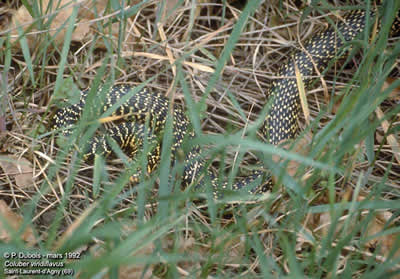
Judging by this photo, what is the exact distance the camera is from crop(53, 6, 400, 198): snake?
336 centimetres

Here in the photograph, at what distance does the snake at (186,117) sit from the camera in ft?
11.0

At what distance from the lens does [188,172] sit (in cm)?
328

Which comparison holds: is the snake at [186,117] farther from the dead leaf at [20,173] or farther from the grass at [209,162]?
the dead leaf at [20,173]

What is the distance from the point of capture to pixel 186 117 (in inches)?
141

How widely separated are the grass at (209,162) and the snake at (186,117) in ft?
0.38

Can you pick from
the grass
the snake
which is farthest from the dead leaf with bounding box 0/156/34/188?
the snake

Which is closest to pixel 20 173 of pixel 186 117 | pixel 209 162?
pixel 186 117

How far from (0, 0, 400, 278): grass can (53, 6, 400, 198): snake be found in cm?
12

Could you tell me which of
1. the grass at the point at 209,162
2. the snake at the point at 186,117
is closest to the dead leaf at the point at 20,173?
the grass at the point at 209,162

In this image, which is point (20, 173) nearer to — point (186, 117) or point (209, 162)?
point (186, 117)

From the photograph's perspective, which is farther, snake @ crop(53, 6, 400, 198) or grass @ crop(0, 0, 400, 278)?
snake @ crop(53, 6, 400, 198)

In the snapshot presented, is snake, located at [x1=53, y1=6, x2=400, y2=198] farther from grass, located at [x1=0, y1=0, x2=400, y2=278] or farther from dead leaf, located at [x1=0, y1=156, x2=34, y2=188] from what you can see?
dead leaf, located at [x1=0, y1=156, x2=34, y2=188]

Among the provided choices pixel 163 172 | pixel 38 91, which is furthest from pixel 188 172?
pixel 38 91

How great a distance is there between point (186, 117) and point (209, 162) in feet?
4.46
